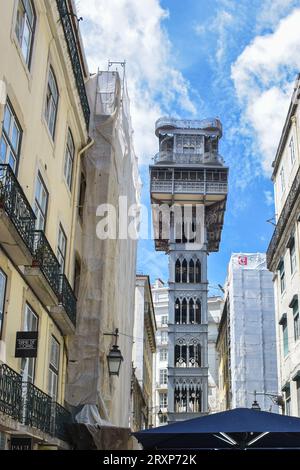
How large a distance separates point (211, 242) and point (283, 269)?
3954 centimetres

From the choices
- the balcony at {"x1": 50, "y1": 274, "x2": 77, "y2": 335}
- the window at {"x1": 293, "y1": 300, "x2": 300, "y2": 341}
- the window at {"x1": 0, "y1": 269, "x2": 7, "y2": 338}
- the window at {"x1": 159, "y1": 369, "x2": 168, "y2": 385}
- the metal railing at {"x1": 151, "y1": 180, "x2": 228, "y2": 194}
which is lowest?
the window at {"x1": 0, "y1": 269, "x2": 7, "y2": 338}

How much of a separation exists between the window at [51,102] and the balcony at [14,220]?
369cm

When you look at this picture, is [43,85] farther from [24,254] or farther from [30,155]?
[24,254]

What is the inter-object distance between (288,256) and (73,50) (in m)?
14.3

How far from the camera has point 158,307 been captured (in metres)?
93.5

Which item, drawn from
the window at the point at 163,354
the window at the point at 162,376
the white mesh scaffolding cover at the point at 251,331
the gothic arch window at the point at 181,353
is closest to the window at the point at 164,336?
the window at the point at 163,354

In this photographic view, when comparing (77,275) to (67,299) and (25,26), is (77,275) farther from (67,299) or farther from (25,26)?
(25,26)

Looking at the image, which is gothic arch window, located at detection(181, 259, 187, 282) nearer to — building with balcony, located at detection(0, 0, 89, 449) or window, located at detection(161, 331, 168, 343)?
window, located at detection(161, 331, 168, 343)

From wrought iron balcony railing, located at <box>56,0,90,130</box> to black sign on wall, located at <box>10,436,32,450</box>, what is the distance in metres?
8.61

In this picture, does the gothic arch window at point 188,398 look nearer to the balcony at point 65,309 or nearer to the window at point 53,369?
the balcony at point 65,309

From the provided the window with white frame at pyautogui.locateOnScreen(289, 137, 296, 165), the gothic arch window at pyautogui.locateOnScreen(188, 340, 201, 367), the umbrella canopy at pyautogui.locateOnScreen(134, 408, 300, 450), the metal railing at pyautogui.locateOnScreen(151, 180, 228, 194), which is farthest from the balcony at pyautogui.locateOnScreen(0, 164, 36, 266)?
the metal railing at pyautogui.locateOnScreen(151, 180, 228, 194)

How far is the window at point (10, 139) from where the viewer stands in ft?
37.1

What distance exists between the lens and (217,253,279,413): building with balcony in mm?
49688
